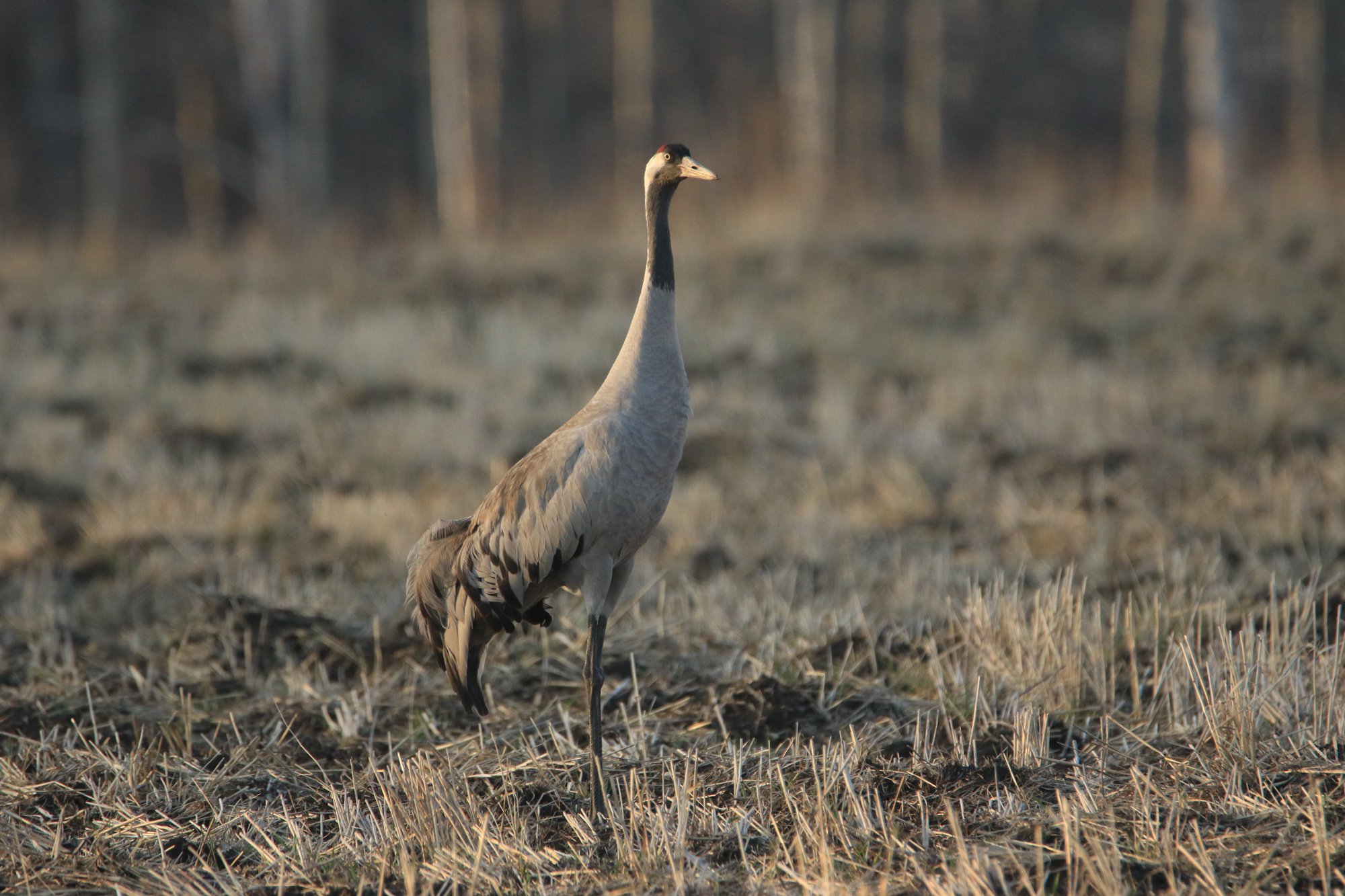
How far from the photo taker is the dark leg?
145 inches

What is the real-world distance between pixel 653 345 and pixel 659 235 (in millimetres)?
386

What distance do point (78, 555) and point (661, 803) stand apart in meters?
4.60

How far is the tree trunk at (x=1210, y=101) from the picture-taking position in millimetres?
13602

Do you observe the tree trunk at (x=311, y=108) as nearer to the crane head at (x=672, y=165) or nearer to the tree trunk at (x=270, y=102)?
the tree trunk at (x=270, y=102)

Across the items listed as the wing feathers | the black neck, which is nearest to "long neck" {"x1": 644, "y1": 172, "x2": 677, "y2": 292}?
the black neck

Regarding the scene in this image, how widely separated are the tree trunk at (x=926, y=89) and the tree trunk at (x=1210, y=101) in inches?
→ 274

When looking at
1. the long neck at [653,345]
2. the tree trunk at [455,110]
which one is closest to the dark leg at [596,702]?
the long neck at [653,345]

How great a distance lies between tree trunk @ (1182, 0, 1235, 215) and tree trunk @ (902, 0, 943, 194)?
6.95 meters

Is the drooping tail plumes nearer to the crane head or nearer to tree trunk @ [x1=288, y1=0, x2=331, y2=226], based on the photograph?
the crane head

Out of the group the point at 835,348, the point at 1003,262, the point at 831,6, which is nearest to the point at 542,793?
the point at 835,348

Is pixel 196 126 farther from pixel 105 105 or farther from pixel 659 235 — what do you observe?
pixel 659 235

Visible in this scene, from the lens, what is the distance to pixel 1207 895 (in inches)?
111

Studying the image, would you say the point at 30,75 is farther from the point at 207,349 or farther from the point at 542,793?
the point at 542,793

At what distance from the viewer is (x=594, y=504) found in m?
3.70
